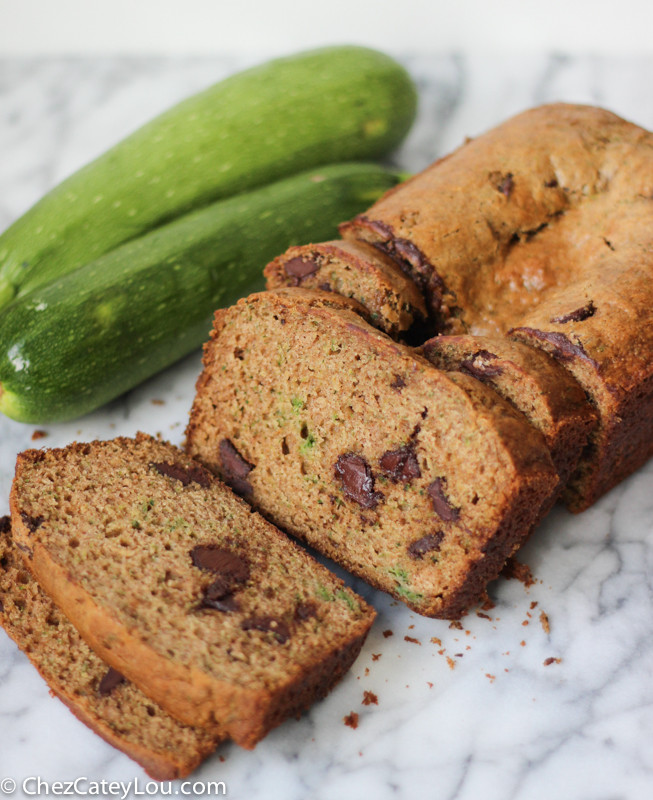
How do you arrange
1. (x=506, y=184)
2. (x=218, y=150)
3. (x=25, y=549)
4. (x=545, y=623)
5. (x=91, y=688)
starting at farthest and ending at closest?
(x=218, y=150), (x=506, y=184), (x=545, y=623), (x=25, y=549), (x=91, y=688)

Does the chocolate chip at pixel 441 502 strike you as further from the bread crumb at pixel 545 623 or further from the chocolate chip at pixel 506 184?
the chocolate chip at pixel 506 184

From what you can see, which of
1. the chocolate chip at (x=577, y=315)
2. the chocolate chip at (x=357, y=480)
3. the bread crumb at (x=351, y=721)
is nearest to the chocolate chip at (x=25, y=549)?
the chocolate chip at (x=357, y=480)

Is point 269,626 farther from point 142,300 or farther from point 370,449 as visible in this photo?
point 142,300

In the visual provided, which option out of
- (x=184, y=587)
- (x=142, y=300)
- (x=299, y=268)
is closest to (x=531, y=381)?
(x=299, y=268)

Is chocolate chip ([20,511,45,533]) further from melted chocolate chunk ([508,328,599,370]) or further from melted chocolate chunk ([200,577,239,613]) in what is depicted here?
melted chocolate chunk ([508,328,599,370])

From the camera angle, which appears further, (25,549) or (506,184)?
(506,184)

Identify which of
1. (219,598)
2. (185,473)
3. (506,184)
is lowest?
(219,598)

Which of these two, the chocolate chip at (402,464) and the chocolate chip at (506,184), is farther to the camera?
the chocolate chip at (506,184)

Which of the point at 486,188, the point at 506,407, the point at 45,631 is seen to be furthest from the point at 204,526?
the point at 486,188
